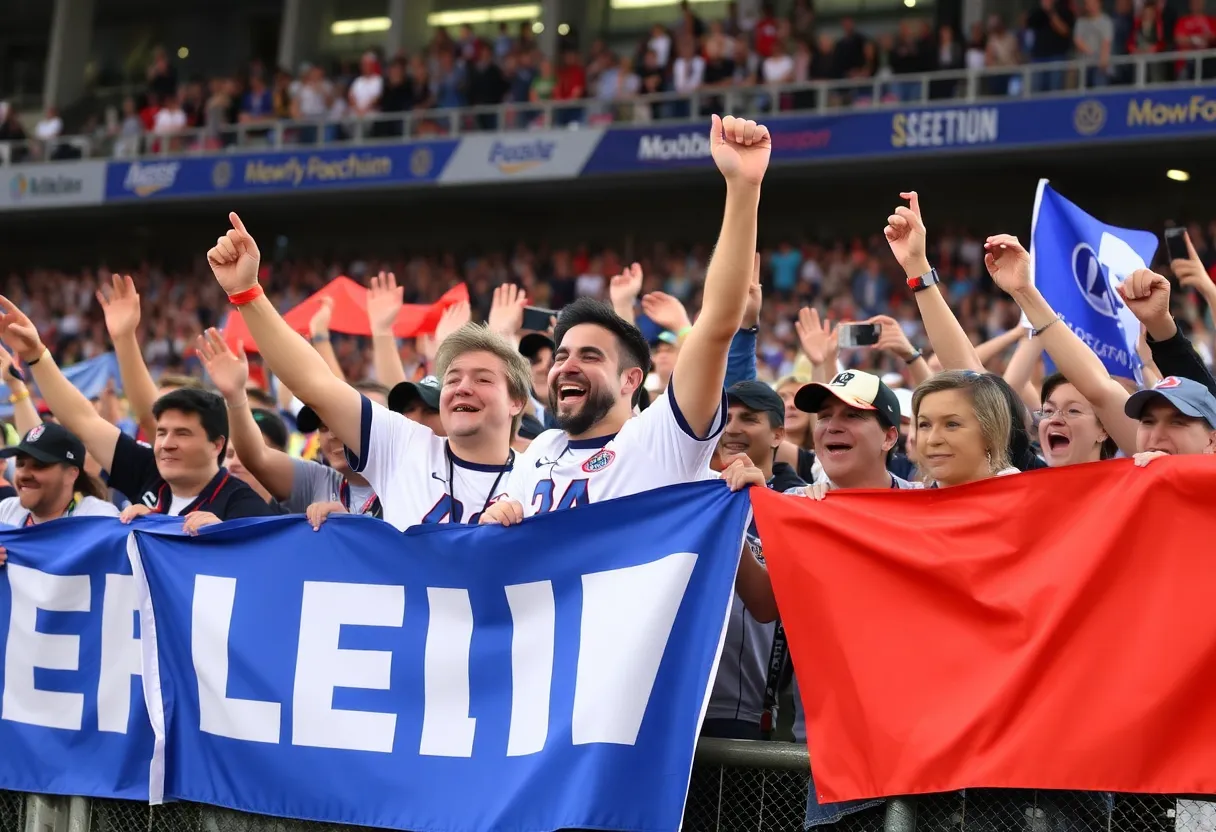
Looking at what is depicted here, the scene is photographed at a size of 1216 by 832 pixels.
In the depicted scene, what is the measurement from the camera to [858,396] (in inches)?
201

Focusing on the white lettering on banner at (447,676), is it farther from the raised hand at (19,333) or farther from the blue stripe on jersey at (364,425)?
the raised hand at (19,333)

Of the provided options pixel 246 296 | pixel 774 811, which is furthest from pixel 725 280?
pixel 246 296

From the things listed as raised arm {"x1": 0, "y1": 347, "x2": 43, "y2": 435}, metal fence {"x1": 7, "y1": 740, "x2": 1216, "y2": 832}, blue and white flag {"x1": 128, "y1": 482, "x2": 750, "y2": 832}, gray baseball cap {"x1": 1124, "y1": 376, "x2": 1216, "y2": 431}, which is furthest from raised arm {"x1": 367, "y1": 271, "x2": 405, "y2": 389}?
gray baseball cap {"x1": 1124, "y1": 376, "x2": 1216, "y2": 431}

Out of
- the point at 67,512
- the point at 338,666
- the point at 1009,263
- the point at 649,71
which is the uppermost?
the point at 649,71

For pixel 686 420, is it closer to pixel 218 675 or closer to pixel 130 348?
pixel 218 675

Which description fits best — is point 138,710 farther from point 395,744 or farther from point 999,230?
point 999,230

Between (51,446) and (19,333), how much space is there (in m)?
0.48

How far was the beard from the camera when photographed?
4.79 metres

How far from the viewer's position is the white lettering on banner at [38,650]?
5.71 metres

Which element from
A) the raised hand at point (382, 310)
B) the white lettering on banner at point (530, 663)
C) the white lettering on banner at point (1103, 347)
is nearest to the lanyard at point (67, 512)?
the raised hand at point (382, 310)

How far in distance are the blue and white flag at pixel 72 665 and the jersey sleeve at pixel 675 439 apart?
Answer: 2.02 meters

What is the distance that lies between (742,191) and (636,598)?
3.74 feet

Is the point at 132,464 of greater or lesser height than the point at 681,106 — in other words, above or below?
below

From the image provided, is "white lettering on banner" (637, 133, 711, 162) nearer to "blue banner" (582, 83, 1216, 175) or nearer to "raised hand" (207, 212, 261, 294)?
"blue banner" (582, 83, 1216, 175)
